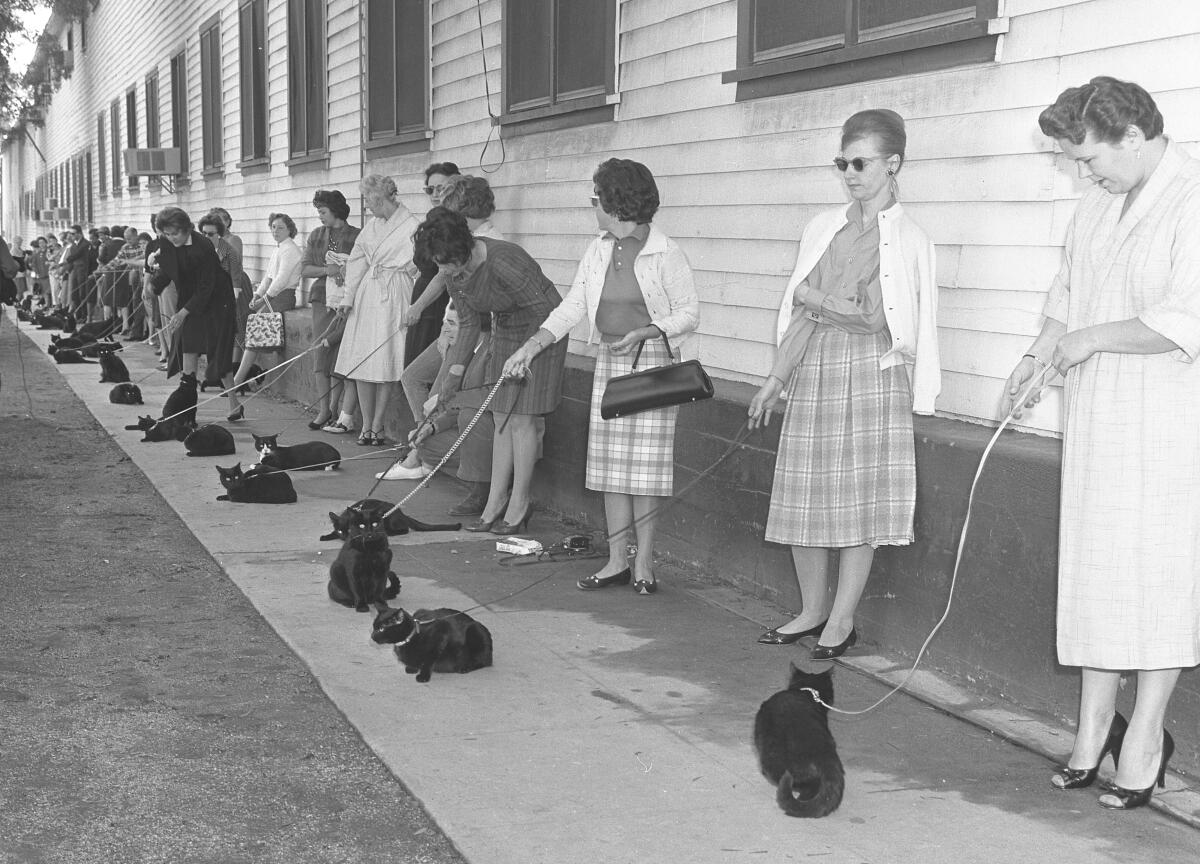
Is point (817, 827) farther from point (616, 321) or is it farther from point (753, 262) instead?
point (753, 262)

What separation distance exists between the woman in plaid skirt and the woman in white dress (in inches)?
97.4

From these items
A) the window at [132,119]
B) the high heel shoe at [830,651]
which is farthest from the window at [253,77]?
the high heel shoe at [830,651]

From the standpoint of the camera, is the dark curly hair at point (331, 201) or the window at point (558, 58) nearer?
the window at point (558, 58)

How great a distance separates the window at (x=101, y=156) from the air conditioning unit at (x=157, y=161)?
11.5m

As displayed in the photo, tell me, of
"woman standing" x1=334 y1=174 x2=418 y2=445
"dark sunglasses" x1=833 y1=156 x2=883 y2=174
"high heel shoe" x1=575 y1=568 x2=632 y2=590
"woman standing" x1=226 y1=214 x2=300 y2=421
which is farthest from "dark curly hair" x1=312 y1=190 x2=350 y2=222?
"dark sunglasses" x1=833 y1=156 x2=883 y2=174

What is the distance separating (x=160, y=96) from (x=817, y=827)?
25.5 meters

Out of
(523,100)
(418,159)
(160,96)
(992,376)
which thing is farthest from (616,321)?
(160,96)

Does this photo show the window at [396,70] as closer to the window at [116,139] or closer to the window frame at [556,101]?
the window frame at [556,101]

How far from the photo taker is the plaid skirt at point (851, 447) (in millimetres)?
5605

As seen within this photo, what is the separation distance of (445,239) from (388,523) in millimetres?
1597

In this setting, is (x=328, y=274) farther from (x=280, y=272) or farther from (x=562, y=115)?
(x=562, y=115)

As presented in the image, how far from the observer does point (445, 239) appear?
25.6 ft

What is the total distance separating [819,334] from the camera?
5.74 metres

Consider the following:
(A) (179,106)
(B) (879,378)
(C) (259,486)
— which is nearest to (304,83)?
(C) (259,486)
